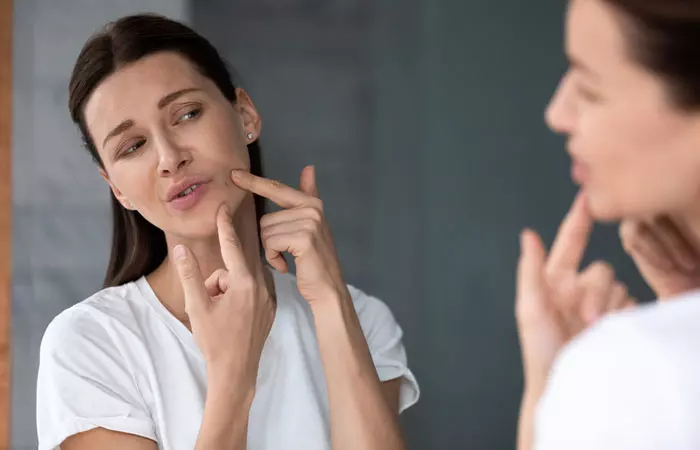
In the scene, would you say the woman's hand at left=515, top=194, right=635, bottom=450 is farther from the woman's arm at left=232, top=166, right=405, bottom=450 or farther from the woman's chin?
the woman's arm at left=232, top=166, right=405, bottom=450

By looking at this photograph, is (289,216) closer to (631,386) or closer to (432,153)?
(432,153)

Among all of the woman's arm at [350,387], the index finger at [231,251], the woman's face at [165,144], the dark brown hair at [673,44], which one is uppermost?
the woman's face at [165,144]

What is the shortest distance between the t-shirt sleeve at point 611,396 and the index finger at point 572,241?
20 centimetres

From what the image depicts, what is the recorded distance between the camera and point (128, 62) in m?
1.21

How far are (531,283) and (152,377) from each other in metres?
0.68

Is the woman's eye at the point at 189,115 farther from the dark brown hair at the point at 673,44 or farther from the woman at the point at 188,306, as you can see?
the dark brown hair at the point at 673,44

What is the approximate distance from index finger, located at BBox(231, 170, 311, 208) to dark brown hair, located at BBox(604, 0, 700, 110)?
713 mm

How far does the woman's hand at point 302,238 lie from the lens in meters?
1.22

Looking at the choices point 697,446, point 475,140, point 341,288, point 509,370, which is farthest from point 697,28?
point 509,370

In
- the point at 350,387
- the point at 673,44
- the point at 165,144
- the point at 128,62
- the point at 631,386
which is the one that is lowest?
the point at 350,387

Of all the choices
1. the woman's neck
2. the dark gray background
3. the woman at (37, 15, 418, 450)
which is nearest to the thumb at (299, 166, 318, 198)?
the woman at (37, 15, 418, 450)

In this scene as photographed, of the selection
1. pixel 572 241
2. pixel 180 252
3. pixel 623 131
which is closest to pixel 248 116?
pixel 180 252

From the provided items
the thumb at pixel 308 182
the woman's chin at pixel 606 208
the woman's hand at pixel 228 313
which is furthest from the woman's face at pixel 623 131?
the thumb at pixel 308 182

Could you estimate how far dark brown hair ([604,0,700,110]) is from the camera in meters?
0.59
